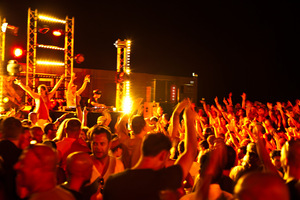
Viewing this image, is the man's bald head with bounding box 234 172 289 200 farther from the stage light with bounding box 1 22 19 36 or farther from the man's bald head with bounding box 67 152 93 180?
the stage light with bounding box 1 22 19 36

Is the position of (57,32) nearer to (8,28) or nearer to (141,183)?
(8,28)

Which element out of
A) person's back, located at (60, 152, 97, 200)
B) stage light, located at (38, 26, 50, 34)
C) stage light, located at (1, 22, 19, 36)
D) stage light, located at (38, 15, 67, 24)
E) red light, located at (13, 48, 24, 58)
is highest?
stage light, located at (38, 15, 67, 24)

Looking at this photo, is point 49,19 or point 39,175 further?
point 49,19

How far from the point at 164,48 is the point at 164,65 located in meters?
1.59

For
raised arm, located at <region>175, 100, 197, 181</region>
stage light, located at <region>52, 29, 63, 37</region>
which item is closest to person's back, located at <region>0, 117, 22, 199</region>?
raised arm, located at <region>175, 100, 197, 181</region>

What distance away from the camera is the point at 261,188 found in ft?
4.95

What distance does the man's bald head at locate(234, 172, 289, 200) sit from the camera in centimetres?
150

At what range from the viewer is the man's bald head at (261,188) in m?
1.50

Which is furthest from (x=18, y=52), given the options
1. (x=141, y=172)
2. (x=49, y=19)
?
(x=141, y=172)

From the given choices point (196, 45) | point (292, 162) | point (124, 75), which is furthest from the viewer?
point (196, 45)

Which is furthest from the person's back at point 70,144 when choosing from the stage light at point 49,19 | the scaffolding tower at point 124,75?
the stage light at point 49,19

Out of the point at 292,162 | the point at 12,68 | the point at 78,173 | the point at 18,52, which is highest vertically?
the point at 18,52

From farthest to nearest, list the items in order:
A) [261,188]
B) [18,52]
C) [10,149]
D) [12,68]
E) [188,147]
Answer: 1. [18,52]
2. [12,68]
3. [10,149]
4. [188,147]
5. [261,188]

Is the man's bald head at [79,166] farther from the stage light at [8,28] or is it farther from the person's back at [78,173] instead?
the stage light at [8,28]
